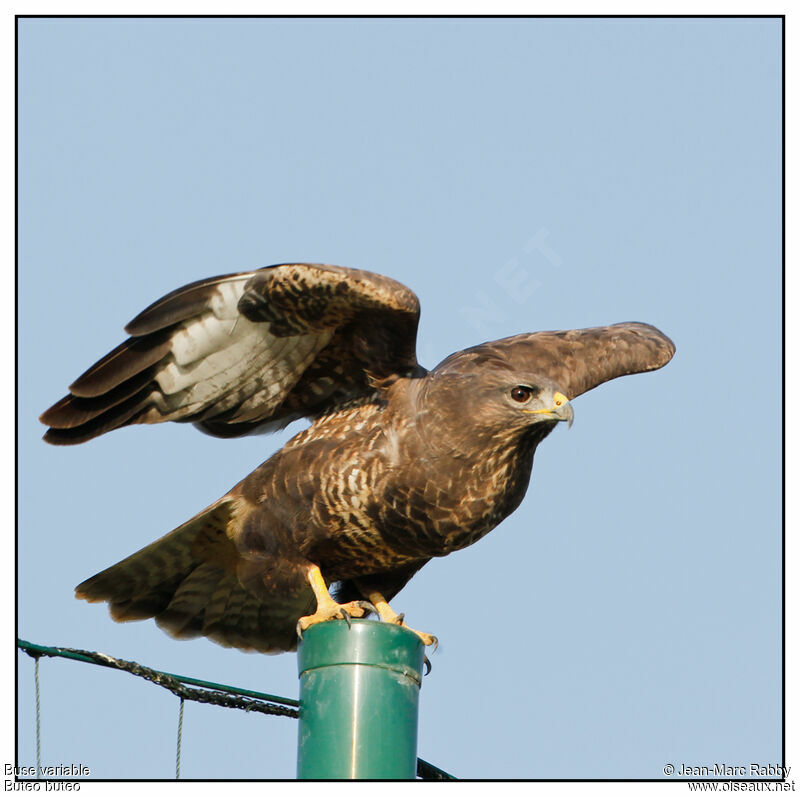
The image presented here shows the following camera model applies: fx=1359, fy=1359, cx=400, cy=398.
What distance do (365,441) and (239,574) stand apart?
103 cm

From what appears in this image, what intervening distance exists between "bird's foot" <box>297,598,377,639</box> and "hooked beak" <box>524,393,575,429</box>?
1214 mm

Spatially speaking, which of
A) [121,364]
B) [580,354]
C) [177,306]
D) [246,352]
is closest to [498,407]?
[580,354]

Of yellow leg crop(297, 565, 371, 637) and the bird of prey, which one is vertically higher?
the bird of prey

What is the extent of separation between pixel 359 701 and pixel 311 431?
2085mm

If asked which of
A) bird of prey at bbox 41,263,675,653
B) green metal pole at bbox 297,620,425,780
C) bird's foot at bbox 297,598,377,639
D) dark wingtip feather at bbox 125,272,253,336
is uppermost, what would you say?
dark wingtip feather at bbox 125,272,253,336

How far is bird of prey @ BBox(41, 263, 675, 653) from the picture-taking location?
631 cm

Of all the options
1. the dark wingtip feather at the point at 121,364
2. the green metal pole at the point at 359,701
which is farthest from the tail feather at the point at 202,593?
the green metal pole at the point at 359,701

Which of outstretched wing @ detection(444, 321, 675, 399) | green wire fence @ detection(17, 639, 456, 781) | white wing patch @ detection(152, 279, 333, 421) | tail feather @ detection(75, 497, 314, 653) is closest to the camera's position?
green wire fence @ detection(17, 639, 456, 781)

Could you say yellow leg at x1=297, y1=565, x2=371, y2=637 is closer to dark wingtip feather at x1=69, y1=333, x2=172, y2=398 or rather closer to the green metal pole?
the green metal pole

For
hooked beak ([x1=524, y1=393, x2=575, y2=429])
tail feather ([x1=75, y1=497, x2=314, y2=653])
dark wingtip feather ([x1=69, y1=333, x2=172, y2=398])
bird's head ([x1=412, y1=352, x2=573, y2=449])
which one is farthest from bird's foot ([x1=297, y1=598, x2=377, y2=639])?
dark wingtip feather ([x1=69, y1=333, x2=172, y2=398])

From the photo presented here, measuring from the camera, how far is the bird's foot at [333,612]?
6.10 metres

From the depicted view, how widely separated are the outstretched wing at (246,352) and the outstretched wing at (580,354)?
45cm

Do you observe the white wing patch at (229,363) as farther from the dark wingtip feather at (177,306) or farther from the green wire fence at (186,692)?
the green wire fence at (186,692)

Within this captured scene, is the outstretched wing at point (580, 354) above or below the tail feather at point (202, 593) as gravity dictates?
above
